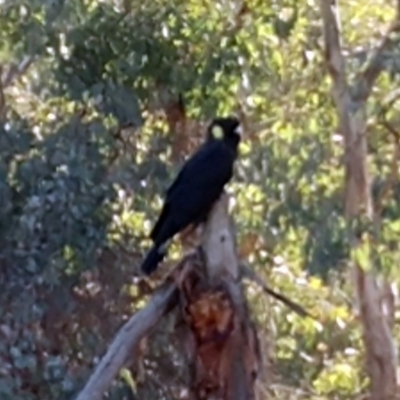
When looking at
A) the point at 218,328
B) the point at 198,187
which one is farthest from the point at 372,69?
the point at 218,328

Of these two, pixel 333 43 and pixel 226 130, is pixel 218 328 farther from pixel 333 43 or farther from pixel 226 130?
pixel 333 43

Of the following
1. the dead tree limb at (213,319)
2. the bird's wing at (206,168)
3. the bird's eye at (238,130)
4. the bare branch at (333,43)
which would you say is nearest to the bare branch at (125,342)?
the dead tree limb at (213,319)

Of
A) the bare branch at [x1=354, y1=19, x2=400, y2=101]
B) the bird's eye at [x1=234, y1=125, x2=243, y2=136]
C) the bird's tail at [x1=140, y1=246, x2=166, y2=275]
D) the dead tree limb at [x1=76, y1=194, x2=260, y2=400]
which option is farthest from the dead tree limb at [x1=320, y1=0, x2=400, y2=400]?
the dead tree limb at [x1=76, y1=194, x2=260, y2=400]

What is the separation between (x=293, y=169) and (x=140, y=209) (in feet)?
2.63

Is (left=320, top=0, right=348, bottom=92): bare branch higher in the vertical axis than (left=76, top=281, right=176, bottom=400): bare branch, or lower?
higher

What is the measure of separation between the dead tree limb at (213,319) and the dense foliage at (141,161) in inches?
53.6

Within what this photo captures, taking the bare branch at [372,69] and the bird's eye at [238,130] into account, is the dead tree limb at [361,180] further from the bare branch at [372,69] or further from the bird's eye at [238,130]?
the bird's eye at [238,130]

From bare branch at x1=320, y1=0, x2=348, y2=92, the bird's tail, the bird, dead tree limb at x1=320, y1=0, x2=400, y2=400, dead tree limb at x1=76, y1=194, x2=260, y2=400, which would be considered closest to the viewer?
dead tree limb at x1=76, y1=194, x2=260, y2=400

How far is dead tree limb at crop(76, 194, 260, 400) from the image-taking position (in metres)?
4.94

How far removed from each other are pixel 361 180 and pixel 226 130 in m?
0.80

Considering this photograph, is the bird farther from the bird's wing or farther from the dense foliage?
the dense foliage

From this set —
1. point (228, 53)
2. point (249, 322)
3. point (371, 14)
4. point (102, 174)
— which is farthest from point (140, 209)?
point (249, 322)

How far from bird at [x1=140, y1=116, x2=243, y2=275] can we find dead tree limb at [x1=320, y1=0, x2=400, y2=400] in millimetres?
565

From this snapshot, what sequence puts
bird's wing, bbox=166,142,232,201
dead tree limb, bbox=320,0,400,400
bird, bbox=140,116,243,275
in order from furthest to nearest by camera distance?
1. dead tree limb, bbox=320,0,400,400
2. bird's wing, bbox=166,142,232,201
3. bird, bbox=140,116,243,275
